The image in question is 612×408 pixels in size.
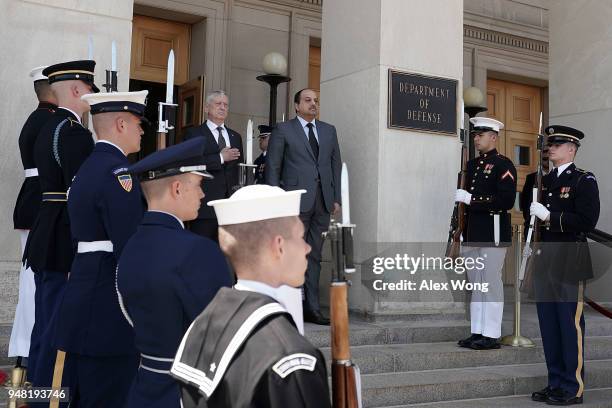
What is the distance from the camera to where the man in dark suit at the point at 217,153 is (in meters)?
6.32

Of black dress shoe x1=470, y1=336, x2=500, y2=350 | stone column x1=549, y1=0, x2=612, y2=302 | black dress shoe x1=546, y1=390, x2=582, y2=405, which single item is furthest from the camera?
stone column x1=549, y1=0, x2=612, y2=302

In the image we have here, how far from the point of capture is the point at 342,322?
184cm

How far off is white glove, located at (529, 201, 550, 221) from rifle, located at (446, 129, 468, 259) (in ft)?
3.12

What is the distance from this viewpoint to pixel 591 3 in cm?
917

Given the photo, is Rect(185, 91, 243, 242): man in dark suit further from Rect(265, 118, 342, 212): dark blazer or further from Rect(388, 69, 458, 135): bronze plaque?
Rect(388, 69, 458, 135): bronze plaque

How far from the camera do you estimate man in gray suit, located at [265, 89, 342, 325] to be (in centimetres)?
650

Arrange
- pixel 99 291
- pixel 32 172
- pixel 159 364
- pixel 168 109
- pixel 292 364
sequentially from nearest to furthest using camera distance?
pixel 292 364 → pixel 159 364 → pixel 99 291 → pixel 168 109 → pixel 32 172

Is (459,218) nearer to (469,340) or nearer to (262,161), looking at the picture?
(469,340)

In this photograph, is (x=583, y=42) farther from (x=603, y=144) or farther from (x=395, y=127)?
(x=395, y=127)

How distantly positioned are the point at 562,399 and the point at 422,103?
3.05 metres

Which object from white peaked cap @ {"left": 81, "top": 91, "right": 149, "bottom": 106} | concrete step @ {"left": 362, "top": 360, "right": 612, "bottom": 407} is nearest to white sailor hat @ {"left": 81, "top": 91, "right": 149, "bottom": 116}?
white peaked cap @ {"left": 81, "top": 91, "right": 149, "bottom": 106}

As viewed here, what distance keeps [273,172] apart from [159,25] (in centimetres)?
445

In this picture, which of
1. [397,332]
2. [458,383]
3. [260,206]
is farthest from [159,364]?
[397,332]

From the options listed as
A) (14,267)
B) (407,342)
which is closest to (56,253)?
(14,267)
